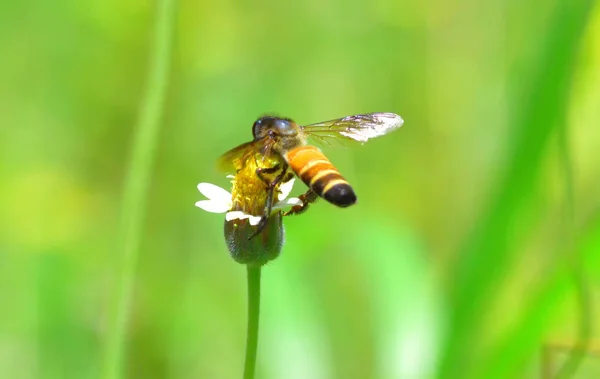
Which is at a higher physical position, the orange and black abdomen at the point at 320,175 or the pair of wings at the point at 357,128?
the pair of wings at the point at 357,128

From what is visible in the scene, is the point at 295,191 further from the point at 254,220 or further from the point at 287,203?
the point at 254,220

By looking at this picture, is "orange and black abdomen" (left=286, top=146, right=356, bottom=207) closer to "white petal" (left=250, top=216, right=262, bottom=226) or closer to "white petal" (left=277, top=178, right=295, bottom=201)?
"white petal" (left=277, top=178, right=295, bottom=201)

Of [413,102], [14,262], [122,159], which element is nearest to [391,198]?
[413,102]

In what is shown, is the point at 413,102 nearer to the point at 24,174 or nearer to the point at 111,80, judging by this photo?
the point at 111,80

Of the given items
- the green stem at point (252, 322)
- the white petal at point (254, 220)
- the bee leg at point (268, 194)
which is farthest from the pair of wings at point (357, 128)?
the green stem at point (252, 322)

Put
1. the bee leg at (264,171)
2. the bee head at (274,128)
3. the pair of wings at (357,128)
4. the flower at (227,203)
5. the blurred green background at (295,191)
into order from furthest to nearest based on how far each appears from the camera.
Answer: the blurred green background at (295,191) → the pair of wings at (357,128) → the bee head at (274,128) → the bee leg at (264,171) → the flower at (227,203)

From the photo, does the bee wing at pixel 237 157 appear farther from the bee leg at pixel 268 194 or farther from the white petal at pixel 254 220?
the white petal at pixel 254 220
